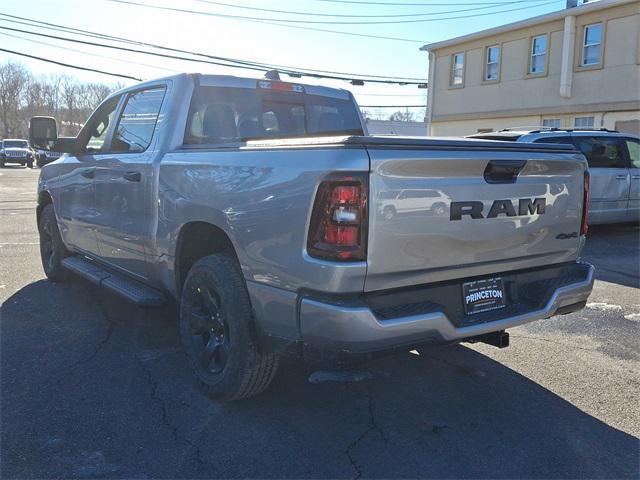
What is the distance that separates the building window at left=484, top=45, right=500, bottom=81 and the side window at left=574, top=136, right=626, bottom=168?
49.9 feet

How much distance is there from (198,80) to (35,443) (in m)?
2.68

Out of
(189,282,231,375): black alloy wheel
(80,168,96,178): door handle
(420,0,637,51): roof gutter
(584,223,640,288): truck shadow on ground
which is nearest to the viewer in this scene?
(189,282,231,375): black alloy wheel

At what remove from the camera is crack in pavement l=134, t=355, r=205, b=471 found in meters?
3.00

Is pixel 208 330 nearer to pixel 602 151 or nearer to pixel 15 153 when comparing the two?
pixel 602 151

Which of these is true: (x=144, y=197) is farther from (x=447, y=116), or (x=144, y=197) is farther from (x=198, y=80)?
(x=447, y=116)

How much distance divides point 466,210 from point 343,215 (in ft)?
2.43

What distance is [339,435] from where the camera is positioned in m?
3.23

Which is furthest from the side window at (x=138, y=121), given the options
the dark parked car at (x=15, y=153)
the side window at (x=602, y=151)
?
Result: the dark parked car at (x=15, y=153)

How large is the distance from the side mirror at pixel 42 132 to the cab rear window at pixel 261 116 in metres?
2.24

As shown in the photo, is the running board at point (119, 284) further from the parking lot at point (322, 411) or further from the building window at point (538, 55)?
the building window at point (538, 55)

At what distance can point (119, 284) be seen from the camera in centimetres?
465

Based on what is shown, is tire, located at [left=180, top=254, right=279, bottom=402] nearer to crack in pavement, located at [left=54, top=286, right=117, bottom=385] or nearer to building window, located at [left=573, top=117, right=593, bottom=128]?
crack in pavement, located at [left=54, top=286, right=117, bottom=385]

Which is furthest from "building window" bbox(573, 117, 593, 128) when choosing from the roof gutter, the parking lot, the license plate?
the license plate

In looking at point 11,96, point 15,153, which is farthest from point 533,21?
point 11,96
